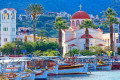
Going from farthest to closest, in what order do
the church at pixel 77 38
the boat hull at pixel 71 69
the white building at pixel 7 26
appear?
the church at pixel 77 38 < the white building at pixel 7 26 < the boat hull at pixel 71 69

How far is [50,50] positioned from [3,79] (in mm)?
62277

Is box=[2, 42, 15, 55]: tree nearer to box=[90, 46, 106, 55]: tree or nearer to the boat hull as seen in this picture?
box=[90, 46, 106, 55]: tree

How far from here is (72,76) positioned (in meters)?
91.6

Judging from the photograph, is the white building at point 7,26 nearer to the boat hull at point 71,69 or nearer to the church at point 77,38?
the church at point 77,38

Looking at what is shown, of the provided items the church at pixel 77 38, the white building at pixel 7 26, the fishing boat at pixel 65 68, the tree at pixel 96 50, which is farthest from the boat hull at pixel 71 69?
the white building at pixel 7 26

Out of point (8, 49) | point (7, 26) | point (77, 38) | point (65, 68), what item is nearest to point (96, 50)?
point (77, 38)

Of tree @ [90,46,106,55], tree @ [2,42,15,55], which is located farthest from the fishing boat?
tree @ [90,46,106,55]

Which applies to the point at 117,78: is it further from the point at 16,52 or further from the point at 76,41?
the point at 76,41

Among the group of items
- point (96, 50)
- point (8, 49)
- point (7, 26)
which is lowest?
point (96, 50)

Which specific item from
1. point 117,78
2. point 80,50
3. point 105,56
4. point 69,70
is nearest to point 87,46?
point 80,50

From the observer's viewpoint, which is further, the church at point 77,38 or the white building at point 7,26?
the church at point 77,38

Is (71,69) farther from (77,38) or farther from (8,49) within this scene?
(77,38)

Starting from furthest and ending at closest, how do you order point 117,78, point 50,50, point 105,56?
point 50,50 < point 105,56 < point 117,78

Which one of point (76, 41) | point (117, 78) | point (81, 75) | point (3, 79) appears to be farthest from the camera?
point (76, 41)
